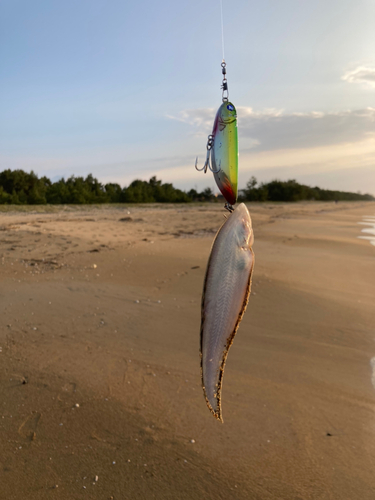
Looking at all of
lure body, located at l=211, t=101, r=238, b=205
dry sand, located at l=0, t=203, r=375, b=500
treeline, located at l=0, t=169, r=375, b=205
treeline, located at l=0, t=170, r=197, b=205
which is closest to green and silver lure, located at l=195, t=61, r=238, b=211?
lure body, located at l=211, t=101, r=238, b=205

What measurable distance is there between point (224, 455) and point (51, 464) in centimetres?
125

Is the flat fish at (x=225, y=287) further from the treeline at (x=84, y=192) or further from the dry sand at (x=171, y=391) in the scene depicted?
the treeline at (x=84, y=192)

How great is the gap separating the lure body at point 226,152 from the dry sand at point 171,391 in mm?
2173

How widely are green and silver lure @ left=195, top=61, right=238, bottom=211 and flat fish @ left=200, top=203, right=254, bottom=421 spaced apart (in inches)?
8.5

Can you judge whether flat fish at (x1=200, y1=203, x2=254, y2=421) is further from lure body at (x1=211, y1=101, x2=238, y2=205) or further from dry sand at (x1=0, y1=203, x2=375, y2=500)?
dry sand at (x1=0, y1=203, x2=375, y2=500)

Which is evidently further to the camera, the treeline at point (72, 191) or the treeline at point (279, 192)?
the treeline at point (279, 192)

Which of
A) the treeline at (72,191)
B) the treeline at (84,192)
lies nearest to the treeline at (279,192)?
the treeline at (84,192)

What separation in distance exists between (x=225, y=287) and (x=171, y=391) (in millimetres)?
2654

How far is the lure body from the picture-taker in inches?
57.1

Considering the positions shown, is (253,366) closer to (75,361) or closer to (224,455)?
(224,455)

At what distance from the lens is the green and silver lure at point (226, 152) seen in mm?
1449

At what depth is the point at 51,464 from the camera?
275 cm

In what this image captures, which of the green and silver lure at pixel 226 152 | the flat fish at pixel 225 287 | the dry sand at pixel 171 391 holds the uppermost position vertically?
the green and silver lure at pixel 226 152

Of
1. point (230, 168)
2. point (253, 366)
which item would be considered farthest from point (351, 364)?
point (230, 168)
